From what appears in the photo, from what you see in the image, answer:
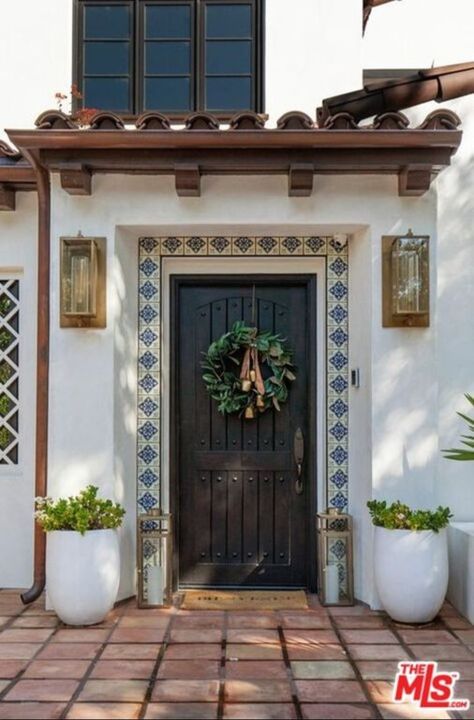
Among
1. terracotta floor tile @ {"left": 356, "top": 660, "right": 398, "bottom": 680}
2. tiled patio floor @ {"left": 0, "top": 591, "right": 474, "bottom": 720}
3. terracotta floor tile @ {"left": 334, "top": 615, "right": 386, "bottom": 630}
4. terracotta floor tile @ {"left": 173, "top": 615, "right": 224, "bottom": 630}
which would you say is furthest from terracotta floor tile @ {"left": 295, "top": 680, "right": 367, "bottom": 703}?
terracotta floor tile @ {"left": 173, "top": 615, "right": 224, "bottom": 630}

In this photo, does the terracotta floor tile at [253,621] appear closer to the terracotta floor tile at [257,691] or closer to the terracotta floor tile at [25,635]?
the terracotta floor tile at [257,691]

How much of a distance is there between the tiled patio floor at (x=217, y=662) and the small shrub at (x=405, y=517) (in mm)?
705

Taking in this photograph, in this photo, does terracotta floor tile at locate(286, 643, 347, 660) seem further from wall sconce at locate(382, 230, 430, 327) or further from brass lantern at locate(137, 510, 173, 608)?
wall sconce at locate(382, 230, 430, 327)

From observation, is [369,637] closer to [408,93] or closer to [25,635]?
[25,635]

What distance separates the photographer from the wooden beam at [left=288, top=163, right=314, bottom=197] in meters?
5.14

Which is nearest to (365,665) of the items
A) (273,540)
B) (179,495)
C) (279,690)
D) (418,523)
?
(279,690)

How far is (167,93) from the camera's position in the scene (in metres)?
6.81

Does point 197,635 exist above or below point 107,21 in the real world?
below

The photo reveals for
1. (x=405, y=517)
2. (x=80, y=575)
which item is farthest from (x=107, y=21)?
(x=405, y=517)

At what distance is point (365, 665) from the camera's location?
171 inches

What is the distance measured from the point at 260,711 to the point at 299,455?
249cm

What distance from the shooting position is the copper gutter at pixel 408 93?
5.71 metres

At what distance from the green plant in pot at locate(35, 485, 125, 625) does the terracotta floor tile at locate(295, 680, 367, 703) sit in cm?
163

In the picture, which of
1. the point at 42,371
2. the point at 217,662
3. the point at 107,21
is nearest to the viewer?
the point at 217,662
